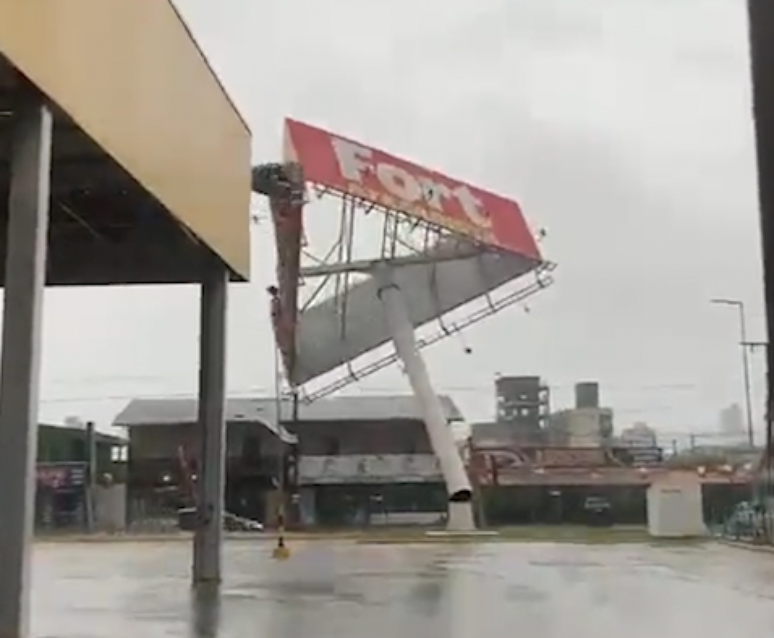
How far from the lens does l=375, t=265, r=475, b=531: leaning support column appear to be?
1704 inches

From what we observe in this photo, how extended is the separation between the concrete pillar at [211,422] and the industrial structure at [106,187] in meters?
0.02

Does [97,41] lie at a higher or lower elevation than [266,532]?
higher

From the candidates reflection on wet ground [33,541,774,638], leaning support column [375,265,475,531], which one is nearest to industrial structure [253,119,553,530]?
leaning support column [375,265,475,531]

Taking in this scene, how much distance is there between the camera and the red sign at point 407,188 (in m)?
38.2

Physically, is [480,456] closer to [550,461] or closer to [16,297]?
[550,461]

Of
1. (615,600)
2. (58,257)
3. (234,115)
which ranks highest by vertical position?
(234,115)

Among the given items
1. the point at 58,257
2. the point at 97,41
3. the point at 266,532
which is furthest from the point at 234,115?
the point at 266,532

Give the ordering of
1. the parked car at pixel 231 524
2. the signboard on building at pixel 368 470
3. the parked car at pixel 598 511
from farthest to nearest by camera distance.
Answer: the signboard on building at pixel 368 470 < the parked car at pixel 598 511 < the parked car at pixel 231 524

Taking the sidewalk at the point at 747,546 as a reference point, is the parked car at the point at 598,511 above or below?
above

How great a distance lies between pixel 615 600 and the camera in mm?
12633

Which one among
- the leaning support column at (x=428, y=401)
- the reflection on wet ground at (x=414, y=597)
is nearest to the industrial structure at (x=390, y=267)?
the leaning support column at (x=428, y=401)

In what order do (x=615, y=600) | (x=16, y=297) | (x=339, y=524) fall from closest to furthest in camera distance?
(x=16, y=297) → (x=615, y=600) → (x=339, y=524)

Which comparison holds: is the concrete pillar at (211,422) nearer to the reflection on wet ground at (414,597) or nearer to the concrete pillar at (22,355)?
the reflection on wet ground at (414,597)

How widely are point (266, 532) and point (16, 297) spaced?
36.0m
